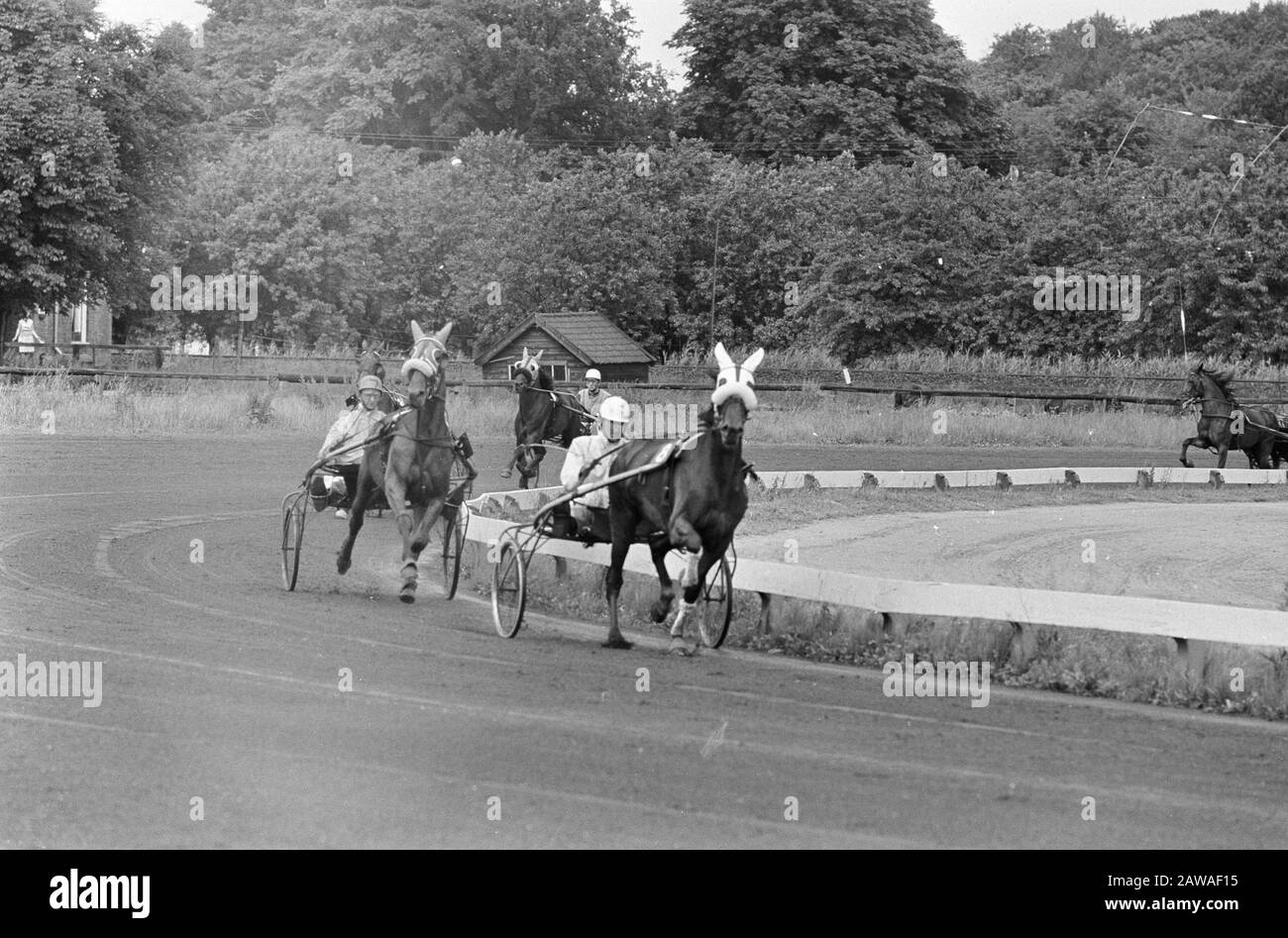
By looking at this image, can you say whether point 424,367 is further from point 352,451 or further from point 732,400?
point 732,400

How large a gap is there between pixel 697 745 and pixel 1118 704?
351 centimetres

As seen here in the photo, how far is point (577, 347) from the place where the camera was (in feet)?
128

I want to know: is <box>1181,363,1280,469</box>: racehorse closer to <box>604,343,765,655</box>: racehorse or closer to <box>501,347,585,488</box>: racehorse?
<box>501,347,585,488</box>: racehorse

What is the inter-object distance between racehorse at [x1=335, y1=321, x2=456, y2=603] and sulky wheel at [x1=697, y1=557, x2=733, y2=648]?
253 cm

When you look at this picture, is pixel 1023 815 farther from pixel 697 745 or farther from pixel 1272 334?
pixel 1272 334

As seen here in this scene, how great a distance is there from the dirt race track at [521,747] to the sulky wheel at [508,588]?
0.19m

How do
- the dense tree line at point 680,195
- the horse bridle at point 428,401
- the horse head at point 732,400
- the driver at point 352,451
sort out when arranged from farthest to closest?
the dense tree line at point 680,195
the driver at point 352,451
the horse bridle at point 428,401
the horse head at point 732,400

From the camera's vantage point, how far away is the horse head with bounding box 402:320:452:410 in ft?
48.5

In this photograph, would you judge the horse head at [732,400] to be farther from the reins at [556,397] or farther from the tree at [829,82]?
the tree at [829,82]

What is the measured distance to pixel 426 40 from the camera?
76.9 metres

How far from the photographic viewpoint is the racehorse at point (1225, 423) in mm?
32406

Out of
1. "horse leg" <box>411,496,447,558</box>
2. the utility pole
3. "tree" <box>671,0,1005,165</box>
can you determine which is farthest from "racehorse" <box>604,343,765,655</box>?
"tree" <box>671,0,1005,165</box>

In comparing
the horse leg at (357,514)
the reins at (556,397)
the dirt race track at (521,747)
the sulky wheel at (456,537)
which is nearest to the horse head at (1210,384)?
the reins at (556,397)
